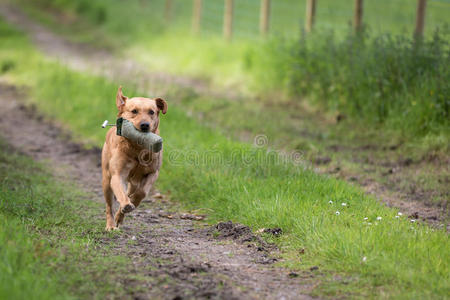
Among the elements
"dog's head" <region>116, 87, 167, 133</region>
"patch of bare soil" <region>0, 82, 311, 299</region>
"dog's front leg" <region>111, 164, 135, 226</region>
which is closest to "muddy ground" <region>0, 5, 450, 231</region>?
"patch of bare soil" <region>0, 82, 311, 299</region>

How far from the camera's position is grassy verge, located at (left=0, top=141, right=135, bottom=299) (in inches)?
141

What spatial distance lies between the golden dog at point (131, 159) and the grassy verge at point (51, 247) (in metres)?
0.43

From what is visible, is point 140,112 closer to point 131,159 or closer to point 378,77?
point 131,159

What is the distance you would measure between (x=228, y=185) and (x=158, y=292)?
9.42ft

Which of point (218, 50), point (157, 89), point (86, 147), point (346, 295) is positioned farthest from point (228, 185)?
point (218, 50)

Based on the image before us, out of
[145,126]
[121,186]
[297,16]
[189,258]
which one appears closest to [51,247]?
[121,186]

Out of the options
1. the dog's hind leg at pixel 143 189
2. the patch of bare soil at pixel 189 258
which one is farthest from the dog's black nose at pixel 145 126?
the patch of bare soil at pixel 189 258

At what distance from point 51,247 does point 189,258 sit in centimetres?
110

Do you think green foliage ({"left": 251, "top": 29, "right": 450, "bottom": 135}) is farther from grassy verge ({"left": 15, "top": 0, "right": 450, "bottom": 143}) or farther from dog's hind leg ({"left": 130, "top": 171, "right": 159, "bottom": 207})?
dog's hind leg ({"left": 130, "top": 171, "right": 159, "bottom": 207})

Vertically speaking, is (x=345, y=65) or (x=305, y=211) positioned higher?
(x=345, y=65)

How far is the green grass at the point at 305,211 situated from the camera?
13.7ft

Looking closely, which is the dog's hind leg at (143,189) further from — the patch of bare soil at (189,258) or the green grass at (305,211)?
the green grass at (305,211)

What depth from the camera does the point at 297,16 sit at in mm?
20641

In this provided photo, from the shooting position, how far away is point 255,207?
583 cm
